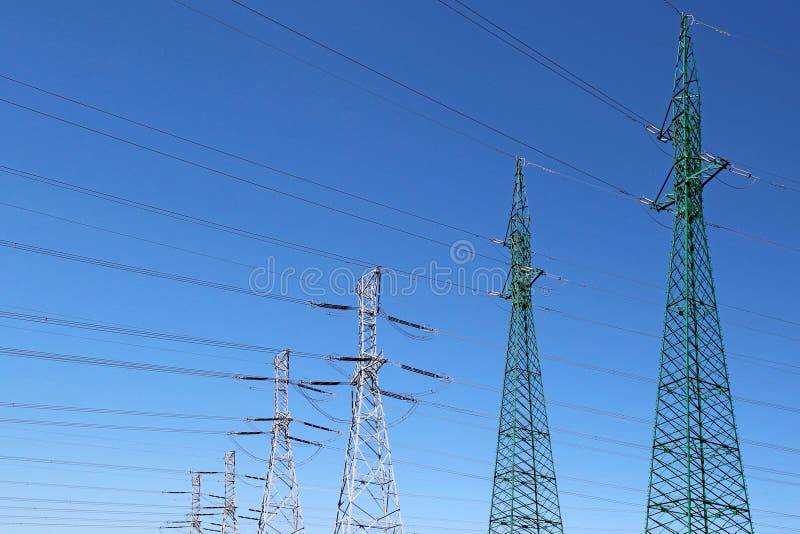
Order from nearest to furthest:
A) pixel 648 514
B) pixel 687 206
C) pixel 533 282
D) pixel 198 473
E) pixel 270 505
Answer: pixel 648 514, pixel 687 206, pixel 533 282, pixel 270 505, pixel 198 473

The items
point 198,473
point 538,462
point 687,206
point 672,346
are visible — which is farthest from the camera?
point 198,473

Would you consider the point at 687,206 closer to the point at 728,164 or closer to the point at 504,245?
the point at 728,164

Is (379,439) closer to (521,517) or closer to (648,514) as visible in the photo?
(521,517)

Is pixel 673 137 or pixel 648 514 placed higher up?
pixel 673 137

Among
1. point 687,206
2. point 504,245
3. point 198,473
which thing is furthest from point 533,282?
point 198,473

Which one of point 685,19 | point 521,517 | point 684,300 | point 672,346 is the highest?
point 685,19

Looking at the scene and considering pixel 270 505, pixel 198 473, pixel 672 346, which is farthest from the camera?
pixel 198 473

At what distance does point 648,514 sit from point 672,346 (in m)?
6.55

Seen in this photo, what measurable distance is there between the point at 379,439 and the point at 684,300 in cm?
1483

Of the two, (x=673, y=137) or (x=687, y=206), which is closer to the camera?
(x=687, y=206)

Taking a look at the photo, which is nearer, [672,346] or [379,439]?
[672,346]

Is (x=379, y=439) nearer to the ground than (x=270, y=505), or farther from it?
farther from it

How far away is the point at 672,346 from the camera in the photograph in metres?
28.8

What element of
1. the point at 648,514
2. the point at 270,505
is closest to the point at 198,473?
the point at 270,505
